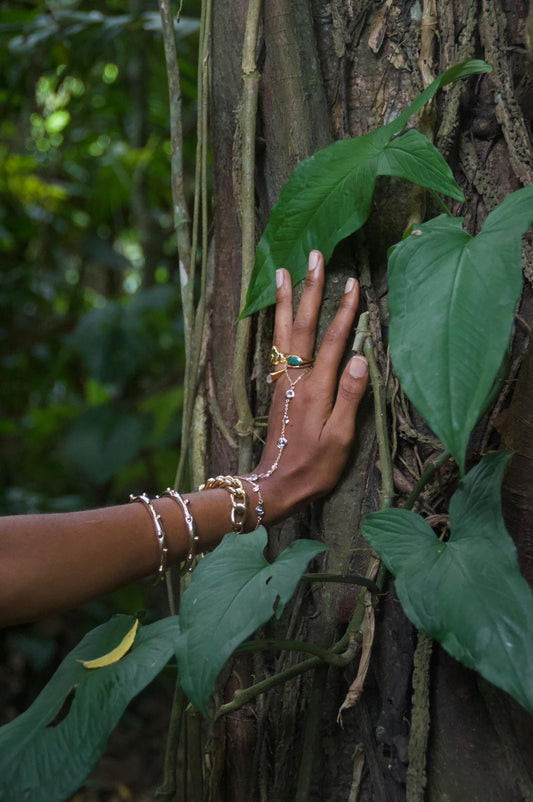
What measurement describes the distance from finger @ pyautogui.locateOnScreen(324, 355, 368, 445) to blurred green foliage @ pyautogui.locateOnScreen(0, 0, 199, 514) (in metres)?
1.32

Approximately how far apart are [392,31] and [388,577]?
2.39 feet

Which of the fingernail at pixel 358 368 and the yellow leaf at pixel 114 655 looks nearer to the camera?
the yellow leaf at pixel 114 655

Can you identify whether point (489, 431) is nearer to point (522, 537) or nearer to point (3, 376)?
point (522, 537)

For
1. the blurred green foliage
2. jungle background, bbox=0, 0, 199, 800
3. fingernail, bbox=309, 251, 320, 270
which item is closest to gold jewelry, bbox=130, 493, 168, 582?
fingernail, bbox=309, 251, 320, 270

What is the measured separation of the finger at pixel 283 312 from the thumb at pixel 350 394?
4.2 inches

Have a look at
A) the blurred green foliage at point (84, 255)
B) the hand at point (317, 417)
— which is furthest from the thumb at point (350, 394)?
the blurred green foliage at point (84, 255)

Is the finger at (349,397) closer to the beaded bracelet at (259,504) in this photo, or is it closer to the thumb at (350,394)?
the thumb at (350,394)

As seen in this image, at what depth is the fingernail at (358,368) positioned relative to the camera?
0.92m

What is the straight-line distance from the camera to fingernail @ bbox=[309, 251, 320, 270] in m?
0.94

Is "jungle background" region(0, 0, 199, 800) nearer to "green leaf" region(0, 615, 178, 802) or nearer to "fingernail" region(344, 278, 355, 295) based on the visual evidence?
"fingernail" region(344, 278, 355, 295)

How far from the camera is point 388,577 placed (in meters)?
0.88

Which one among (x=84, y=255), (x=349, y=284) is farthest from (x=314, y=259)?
(x=84, y=255)

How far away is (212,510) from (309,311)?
0.30m

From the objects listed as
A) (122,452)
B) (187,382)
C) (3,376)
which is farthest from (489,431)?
(3,376)
